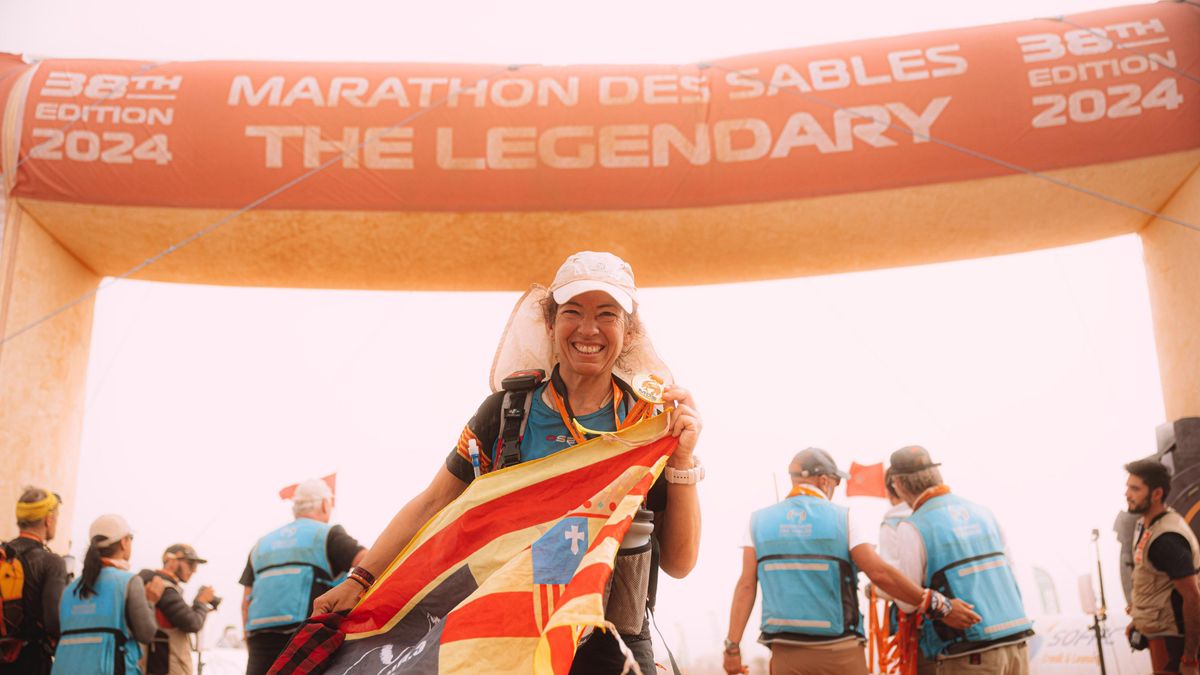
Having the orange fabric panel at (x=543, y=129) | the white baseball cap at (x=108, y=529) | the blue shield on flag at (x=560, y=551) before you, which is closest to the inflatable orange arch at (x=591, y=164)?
the orange fabric panel at (x=543, y=129)

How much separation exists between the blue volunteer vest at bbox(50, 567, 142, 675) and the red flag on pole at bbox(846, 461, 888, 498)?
510 cm

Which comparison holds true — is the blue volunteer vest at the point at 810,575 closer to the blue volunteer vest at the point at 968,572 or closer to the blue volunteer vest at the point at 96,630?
the blue volunteer vest at the point at 968,572

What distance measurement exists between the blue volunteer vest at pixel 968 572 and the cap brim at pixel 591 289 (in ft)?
9.50

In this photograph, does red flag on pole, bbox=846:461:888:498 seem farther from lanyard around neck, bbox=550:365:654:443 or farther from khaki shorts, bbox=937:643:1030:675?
lanyard around neck, bbox=550:365:654:443

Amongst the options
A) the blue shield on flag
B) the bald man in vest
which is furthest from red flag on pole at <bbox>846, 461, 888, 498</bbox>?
the blue shield on flag

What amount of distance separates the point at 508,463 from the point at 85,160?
4.96m

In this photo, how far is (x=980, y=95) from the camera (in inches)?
217

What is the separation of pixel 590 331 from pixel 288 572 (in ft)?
13.0

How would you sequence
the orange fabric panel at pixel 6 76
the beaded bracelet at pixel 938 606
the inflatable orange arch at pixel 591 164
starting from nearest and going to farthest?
the beaded bracelet at pixel 938 606 < the inflatable orange arch at pixel 591 164 < the orange fabric panel at pixel 6 76

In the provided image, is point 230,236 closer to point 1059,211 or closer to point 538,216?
point 538,216

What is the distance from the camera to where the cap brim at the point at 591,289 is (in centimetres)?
209

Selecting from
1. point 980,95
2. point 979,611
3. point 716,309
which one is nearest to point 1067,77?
point 980,95

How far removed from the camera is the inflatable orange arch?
5.52 meters

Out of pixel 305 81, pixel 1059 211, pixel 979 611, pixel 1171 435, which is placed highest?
pixel 305 81
